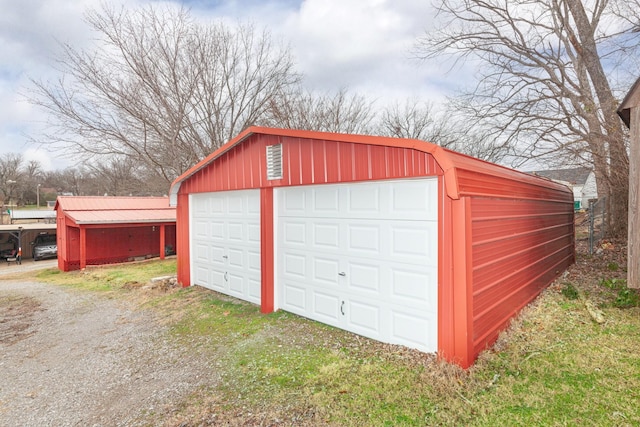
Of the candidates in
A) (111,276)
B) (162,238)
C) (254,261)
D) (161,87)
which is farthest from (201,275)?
(161,87)

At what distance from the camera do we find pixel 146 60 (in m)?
12.9

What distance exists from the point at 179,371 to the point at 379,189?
3.62m

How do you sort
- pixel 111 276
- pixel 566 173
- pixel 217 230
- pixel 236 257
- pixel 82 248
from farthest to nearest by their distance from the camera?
pixel 566 173, pixel 82 248, pixel 111 276, pixel 217 230, pixel 236 257

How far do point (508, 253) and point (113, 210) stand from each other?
15508 millimetres

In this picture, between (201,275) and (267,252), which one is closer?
(267,252)

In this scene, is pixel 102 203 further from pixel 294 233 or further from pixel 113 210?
pixel 294 233

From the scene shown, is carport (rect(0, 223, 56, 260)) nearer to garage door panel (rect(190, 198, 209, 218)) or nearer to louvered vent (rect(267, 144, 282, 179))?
garage door panel (rect(190, 198, 209, 218))

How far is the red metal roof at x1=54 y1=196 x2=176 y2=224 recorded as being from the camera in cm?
1320

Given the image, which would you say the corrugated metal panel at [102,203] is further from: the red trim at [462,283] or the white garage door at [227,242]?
the red trim at [462,283]

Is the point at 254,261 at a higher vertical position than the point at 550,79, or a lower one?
lower

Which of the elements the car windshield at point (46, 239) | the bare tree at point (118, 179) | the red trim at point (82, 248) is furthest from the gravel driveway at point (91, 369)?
the bare tree at point (118, 179)

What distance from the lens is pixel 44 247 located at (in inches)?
786

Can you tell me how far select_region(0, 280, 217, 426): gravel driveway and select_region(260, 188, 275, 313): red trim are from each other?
5.61 ft

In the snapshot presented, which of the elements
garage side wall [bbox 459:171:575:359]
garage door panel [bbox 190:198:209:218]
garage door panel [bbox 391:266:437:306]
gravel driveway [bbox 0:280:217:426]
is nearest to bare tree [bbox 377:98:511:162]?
garage side wall [bbox 459:171:575:359]
